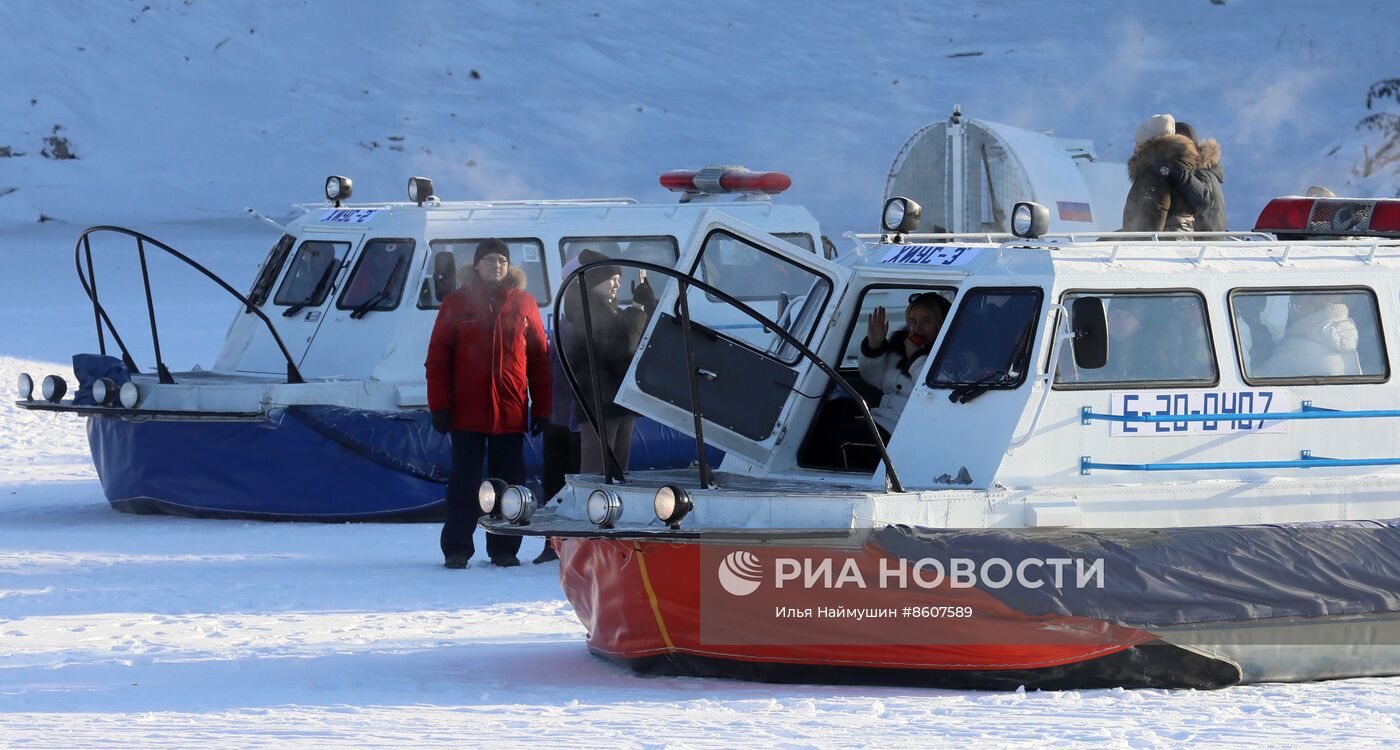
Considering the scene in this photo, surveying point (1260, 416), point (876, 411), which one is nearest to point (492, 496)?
point (876, 411)

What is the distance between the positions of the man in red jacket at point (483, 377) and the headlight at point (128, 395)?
269 cm

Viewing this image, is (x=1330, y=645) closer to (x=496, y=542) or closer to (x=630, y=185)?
(x=496, y=542)

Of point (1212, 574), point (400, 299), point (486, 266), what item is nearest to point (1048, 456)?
point (1212, 574)

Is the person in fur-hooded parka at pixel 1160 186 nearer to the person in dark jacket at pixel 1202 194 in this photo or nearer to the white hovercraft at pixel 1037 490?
the person in dark jacket at pixel 1202 194

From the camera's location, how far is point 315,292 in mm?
13062

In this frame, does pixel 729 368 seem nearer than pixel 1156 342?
No

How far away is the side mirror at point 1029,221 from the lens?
788cm

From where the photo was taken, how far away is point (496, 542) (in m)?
10.3

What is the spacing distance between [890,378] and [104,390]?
5408mm

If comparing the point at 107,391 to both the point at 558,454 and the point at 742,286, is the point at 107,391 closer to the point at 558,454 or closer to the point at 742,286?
the point at 558,454

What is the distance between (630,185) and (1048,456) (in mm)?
23391

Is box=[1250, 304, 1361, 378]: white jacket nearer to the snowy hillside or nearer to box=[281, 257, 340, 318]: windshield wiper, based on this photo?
box=[281, 257, 340, 318]: windshield wiper

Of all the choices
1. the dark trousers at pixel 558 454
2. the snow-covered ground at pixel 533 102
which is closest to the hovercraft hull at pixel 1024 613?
the dark trousers at pixel 558 454

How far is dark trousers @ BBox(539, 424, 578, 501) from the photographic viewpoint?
1048cm
